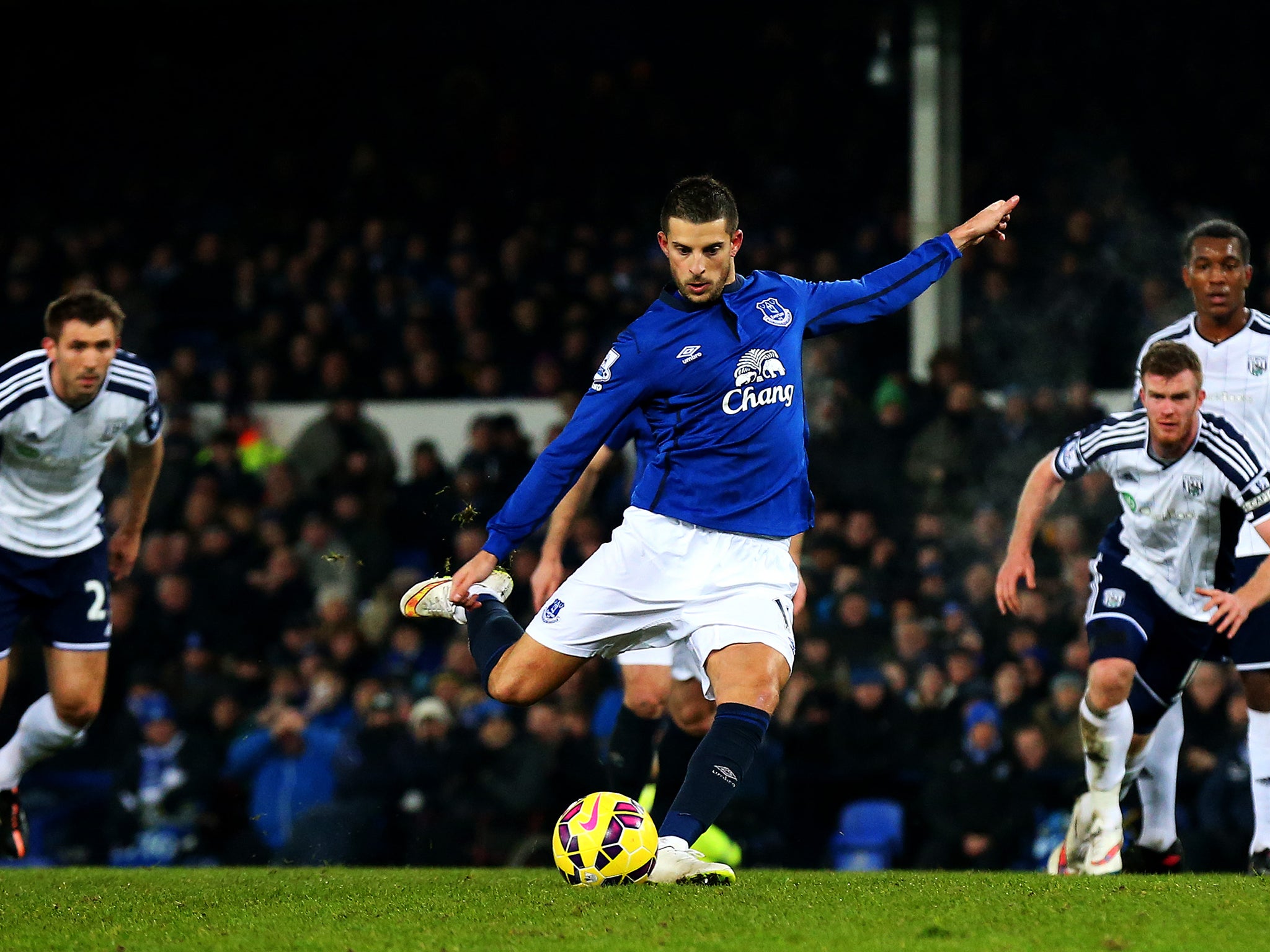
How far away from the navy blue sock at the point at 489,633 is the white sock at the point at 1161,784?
2.74 m

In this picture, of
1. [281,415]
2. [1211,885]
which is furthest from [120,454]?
[1211,885]

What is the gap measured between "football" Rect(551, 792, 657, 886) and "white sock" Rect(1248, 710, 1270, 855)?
2567 mm

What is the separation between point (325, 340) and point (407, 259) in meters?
1.16

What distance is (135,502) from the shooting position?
7.01 m

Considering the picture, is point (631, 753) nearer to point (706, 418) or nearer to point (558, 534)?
point (558, 534)

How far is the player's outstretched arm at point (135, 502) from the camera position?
6906mm

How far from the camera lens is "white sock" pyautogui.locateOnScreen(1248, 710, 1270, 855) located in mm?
6285

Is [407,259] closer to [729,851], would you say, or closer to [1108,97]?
[1108,97]

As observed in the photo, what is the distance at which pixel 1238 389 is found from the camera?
6562 mm

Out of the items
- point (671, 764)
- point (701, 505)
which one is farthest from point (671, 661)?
point (701, 505)

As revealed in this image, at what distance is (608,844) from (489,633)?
3.48 ft

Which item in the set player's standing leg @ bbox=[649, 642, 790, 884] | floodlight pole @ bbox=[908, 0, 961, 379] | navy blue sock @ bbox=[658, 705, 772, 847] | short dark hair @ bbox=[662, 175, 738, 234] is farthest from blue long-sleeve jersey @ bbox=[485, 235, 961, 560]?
floodlight pole @ bbox=[908, 0, 961, 379]

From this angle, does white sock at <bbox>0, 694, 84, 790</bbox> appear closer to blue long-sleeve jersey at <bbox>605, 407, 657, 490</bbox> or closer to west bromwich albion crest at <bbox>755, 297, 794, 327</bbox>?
blue long-sleeve jersey at <bbox>605, 407, 657, 490</bbox>

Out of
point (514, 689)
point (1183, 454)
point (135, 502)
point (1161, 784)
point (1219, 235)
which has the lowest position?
point (1161, 784)
